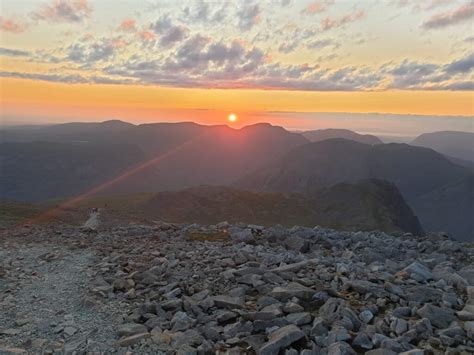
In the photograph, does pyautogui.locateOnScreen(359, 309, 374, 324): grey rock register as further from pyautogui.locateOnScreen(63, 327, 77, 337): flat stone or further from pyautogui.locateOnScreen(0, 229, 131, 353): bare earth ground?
pyautogui.locateOnScreen(63, 327, 77, 337): flat stone

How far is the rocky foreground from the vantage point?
11.5 m

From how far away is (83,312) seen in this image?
1418cm

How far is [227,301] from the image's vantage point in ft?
45.5

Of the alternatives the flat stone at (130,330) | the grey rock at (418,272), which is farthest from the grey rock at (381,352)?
the flat stone at (130,330)

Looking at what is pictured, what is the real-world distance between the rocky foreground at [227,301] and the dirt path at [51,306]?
43mm

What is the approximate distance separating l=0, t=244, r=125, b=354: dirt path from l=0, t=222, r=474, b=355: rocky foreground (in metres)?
0.04

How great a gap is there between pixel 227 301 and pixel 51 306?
6471 millimetres

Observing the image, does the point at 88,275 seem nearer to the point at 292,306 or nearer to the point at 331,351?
the point at 292,306

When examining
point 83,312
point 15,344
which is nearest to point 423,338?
point 83,312

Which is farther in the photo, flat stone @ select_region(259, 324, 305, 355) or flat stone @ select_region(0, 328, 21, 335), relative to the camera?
flat stone @ select_region(0, 328, 21, 335)

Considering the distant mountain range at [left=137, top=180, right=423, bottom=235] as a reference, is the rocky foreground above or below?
above

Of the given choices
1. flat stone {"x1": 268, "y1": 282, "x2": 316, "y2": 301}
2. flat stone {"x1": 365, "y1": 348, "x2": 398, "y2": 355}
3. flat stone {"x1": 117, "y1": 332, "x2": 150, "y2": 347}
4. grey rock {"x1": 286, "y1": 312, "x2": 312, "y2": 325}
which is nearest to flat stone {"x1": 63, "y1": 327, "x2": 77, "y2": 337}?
flat stone {"x1": 117, "y1": 332, "x2": 150, "y2": 347}

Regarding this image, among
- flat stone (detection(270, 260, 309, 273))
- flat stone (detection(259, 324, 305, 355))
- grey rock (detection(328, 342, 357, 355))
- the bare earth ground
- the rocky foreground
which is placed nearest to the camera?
grey rock (detection(328, 342, 357, 355))

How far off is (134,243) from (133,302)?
8382mm
